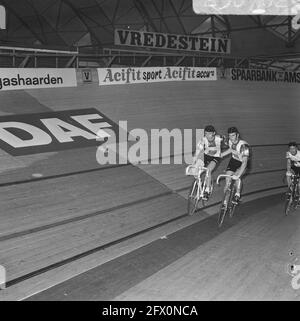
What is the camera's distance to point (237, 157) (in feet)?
22.5

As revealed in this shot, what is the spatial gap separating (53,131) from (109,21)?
23.1 meters

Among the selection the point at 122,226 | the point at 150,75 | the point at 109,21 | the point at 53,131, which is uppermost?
the point at 109,21

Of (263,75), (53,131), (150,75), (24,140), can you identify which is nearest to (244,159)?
(24,140)

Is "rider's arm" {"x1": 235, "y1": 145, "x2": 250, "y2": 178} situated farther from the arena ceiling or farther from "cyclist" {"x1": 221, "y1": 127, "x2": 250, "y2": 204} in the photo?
the arena ceiling

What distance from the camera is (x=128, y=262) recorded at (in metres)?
4.77

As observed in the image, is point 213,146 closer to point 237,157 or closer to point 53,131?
point 237,157

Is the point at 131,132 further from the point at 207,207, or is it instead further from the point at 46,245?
the point at 46,245

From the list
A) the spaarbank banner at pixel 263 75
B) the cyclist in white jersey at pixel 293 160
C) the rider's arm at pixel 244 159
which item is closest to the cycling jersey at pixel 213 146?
the rider's arm at pixel 244 159

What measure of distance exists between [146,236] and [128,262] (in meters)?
0.98

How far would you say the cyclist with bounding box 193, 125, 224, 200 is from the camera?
263 inches

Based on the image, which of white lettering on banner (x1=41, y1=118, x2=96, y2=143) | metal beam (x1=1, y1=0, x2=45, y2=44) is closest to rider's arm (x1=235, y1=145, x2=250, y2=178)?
white lettering on banner (x1=41, y1=118, x2=96, y2=143)
